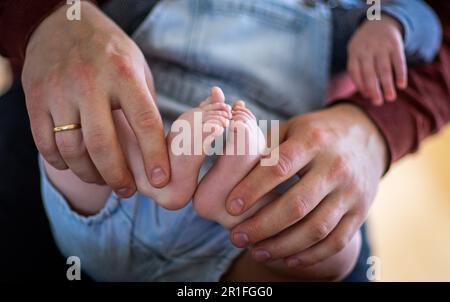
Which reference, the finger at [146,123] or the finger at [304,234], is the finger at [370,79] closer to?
Result: the finger at [304,234]

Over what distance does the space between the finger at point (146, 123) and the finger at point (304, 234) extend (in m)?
0.12

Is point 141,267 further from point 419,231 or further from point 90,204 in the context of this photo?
point 419,231

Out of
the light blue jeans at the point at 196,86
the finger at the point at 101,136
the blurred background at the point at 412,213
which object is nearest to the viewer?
the finger at the point at 101,136

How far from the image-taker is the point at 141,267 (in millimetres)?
471

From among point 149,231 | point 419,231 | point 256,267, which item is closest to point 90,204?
point 149,231

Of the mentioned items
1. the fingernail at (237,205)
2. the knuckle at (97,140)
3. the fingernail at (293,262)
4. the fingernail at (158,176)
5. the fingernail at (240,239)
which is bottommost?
the fingernail at (293,262)

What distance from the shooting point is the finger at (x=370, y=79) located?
1.58ft

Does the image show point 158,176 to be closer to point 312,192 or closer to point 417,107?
point 312,192

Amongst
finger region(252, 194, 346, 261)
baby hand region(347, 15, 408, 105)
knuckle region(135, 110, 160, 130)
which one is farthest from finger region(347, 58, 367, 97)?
knuckle region(135, 110, 160, 130)

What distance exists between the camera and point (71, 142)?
352mm

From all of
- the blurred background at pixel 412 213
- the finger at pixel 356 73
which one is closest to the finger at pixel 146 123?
the finger at pixel 356 73

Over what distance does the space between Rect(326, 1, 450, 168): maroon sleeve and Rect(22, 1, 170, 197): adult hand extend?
23 centimetres

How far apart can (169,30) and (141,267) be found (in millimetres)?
226
